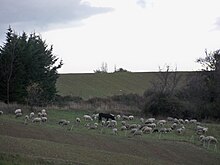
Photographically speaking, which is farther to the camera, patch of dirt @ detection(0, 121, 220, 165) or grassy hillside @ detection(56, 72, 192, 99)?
grassy hillside @ detection(56, 72, 192, 99)


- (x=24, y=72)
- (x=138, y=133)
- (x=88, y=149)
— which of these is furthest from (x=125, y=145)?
(x=24, y=72)

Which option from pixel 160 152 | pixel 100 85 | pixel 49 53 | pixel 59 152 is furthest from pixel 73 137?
pixel 100 85

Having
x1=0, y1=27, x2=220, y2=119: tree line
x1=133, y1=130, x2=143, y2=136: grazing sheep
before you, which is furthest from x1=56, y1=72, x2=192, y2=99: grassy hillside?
x1=133, y1=130, x2=143, y2=136: grazing sheep

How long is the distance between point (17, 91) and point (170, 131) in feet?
80.1

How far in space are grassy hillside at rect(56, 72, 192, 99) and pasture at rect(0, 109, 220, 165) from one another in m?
46.0

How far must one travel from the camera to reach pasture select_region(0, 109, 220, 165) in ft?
61.9

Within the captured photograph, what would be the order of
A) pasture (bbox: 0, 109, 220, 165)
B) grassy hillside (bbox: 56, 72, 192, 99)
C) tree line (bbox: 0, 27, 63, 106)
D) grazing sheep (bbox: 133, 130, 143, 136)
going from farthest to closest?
grassy hillside (bbox: 56, 72, 192, 99), tree line (bbox: 0, 27, 63, 106), grazing sheep (bbox: 133, 130, 143, 136), pasture (bbox: 0, 109, 220, 165)

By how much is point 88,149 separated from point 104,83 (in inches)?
2735

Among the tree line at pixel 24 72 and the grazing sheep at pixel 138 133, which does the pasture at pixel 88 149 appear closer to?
the grazing sheep at pixel 138 133

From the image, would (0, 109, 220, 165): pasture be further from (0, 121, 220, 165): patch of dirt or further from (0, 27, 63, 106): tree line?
(0, 27, 63, 106): tree line

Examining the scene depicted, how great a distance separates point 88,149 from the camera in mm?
22531

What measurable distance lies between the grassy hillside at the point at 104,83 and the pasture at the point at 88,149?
46.0 meters

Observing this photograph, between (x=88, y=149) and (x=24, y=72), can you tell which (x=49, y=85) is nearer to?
(x=24, y=72)

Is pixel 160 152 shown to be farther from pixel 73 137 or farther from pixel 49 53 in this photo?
pixel 49 53
